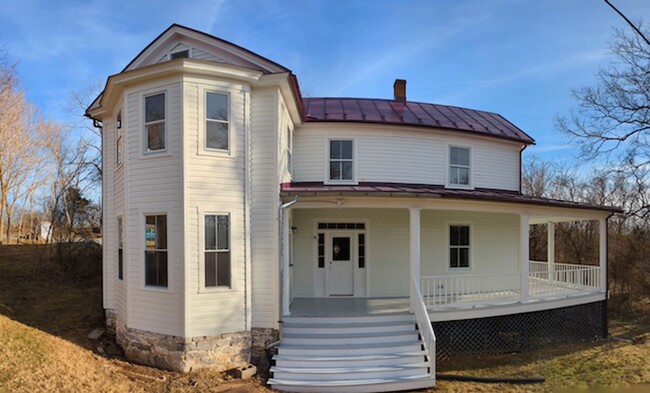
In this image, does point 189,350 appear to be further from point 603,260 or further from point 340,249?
point 603,260

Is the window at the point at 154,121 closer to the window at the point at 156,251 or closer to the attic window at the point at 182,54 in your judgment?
the window at the point at 156,251

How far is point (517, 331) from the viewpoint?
1130 cm

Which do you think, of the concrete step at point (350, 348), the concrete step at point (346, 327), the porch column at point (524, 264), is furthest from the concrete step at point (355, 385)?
the porch column at point (524, 264)

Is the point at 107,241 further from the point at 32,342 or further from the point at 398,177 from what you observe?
the point at 398,177

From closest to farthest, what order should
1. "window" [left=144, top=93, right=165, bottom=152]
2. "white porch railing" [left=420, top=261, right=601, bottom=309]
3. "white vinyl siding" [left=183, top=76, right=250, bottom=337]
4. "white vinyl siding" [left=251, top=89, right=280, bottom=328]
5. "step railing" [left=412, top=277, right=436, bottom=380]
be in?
"step railing" [left=412, top=277, right=436, bottom=380], "white vinyl siding" [left=183, top=76, right=250, bottom=337], "window" [left=144, top=93, right=165, bottom=152], "white vinyl siding" [left=251, top=89, right=280, bottom=328], "white porch railing" [left=420, top=261, right=601, bottom=309]

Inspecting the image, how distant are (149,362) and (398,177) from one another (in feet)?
29.0

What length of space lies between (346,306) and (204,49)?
26.2 feet

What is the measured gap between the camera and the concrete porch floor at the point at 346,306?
411 inches

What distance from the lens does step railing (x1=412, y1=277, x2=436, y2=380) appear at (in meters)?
8.55

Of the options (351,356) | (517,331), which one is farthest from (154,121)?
(517,331)

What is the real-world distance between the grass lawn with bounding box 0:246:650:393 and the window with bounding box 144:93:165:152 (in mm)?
4782

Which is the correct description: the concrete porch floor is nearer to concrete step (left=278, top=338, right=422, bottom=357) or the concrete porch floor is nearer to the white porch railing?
the white porch railing

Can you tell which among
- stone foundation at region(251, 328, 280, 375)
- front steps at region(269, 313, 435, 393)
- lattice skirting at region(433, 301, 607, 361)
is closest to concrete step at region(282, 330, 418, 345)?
front steps at region(269, 313, 435, 393)

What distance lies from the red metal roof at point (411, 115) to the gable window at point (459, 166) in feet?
2.55
